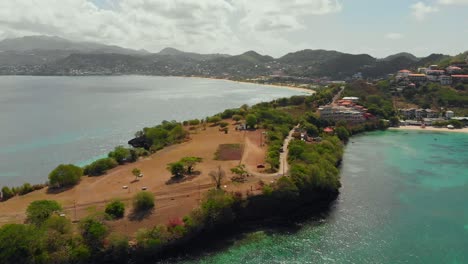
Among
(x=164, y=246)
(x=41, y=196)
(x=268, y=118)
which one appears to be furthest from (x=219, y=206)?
(x=268, y=118)

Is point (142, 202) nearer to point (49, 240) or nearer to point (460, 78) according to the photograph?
point (49, 240)

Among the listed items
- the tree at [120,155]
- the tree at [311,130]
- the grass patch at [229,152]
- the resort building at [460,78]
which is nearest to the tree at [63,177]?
the tree at [120,155]

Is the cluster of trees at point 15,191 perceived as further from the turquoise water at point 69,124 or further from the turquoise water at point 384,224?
the turquoise water at point 384,224

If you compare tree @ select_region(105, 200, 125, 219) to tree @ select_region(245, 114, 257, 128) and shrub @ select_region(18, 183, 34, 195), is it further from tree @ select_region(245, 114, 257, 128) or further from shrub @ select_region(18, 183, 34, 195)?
tree @ select_region(245, 114, 257, 128)

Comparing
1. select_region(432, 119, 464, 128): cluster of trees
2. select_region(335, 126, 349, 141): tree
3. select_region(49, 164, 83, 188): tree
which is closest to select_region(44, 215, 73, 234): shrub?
select_region(49, 164, 83, 188): tree

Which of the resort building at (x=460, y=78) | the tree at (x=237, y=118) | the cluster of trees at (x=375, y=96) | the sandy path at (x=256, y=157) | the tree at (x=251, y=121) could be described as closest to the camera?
the sandy path at (x=256, y=157)

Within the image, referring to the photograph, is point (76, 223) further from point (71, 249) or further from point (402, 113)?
A: point (402, 113)

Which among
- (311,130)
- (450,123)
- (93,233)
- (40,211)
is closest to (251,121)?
(311,130)
